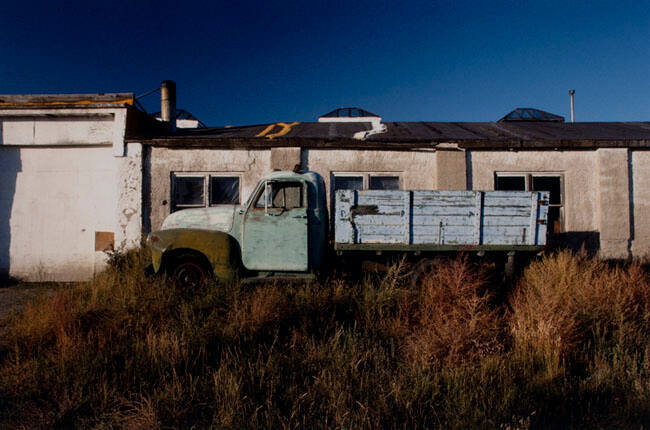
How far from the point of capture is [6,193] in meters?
7.86

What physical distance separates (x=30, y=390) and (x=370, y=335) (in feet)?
10.6

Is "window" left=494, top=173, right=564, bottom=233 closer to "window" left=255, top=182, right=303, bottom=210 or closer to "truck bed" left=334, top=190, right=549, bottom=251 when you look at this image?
"truck bed" left=334, top=190, right=549, bottom=251

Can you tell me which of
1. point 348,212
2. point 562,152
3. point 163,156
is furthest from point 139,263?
point 562,152

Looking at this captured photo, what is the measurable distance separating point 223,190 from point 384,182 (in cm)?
370

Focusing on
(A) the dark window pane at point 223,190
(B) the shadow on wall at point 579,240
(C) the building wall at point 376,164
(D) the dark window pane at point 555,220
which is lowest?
(B) the shadow on wall at point 579,240

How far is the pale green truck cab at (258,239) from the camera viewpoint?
Answer: 5.11 metres

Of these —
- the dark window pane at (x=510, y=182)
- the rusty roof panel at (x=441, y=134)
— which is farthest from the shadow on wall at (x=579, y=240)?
the rusty roof panel at (x=441, y=134)

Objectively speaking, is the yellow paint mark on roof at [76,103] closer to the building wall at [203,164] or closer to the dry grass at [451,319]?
the building wall at [203,164]

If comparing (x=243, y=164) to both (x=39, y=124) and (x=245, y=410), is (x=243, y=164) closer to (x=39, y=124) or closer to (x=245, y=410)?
(x=39, y=124)

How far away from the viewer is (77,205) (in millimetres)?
7949

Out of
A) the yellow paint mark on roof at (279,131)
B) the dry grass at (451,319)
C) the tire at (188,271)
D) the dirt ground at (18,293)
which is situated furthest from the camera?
the yellow paint mark on roof at (279,131)

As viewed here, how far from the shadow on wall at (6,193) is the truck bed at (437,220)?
7.86 metres

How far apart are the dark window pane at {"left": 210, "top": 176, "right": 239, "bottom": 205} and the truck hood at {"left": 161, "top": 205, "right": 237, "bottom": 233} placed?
83.7 inches

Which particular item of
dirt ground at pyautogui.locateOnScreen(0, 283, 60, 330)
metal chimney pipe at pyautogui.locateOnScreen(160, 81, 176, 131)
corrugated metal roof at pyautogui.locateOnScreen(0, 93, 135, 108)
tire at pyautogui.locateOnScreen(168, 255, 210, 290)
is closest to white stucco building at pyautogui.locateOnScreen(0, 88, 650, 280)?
corrugated metal roof at pyautogui.locateOnScreen(0, 93, 135, 108)
